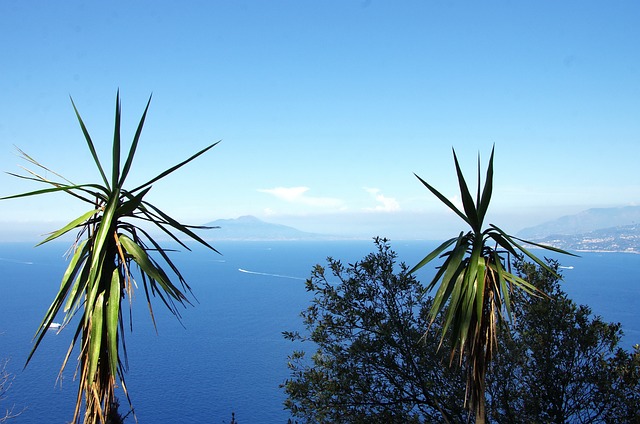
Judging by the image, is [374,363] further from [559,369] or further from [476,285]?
[476,285]

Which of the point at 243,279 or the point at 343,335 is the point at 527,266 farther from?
the point at 243,279

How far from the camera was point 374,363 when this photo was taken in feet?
28.0

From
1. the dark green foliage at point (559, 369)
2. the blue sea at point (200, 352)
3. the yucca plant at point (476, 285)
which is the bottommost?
the blue sea at point (200, 352)

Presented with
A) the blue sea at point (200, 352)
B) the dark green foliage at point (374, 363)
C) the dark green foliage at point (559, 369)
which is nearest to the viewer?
the dark green foliage at point (374, 363)

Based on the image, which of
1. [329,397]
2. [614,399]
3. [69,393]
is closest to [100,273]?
[329,397]

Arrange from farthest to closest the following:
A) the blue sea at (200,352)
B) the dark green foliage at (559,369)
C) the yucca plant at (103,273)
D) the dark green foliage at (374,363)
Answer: the blue sea at (200,352)
the dark green foliage at (559,369)
the dark green foliage at (374,363)
the yucca plant at (103,273)

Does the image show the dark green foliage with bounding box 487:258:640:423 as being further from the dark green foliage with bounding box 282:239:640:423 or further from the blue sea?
the blue sea

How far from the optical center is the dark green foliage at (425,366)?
838 centimetres

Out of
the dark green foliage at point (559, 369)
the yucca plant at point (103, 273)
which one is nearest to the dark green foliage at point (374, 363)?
the dark green foliage at point (559, 369)

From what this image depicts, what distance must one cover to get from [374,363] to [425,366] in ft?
3.00

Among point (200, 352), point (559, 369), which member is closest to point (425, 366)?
point (559, 369)

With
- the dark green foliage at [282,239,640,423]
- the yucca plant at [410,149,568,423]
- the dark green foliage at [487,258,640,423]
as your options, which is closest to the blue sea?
the dark green foliage at [282,239,640,423]

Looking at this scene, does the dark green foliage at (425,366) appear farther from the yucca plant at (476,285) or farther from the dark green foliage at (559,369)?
the yucca plant at (476,285)

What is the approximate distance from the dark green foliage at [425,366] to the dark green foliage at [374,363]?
2cm
